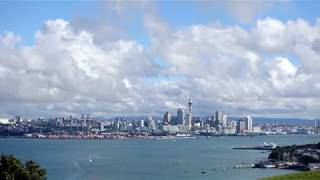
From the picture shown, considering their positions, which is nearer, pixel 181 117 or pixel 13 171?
pixel 13 171

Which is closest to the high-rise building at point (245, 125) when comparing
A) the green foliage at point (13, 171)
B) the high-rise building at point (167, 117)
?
the high-rise building at point (167, 117)

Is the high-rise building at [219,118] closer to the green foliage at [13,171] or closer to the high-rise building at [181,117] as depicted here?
the high-rise building at [181,117]

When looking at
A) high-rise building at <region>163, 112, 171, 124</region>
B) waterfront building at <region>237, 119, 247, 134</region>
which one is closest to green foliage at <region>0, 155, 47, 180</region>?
waterfront building at <region>237, 119, 247, 134</region>

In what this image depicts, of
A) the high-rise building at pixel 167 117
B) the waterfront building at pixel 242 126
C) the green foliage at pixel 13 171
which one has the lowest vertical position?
the green foliage at pixel 13 171

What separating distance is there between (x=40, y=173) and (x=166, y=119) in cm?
17000

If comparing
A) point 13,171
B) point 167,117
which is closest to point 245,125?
point 167,117

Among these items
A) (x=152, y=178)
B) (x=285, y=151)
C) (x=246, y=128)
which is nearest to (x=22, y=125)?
(x=246, y=128)

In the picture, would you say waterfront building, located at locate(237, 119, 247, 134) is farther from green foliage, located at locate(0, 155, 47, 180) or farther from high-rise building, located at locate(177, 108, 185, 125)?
green foliage, located at locate(0, 155, 47, 180)

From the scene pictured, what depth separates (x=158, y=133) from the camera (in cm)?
15825

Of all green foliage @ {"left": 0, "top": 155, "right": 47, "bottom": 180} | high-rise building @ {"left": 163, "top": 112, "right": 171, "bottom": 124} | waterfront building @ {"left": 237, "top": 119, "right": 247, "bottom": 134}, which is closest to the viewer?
green foliage @ {"left": 0, "top": 155, "right": 47, "bottom": 180}

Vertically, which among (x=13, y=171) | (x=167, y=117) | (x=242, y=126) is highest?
(x=167, y=117)

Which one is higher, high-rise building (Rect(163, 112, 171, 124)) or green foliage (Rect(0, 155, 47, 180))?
high-rise building (Rect(163, 112, 171, 124))

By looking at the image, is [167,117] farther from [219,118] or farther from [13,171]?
[13,171]

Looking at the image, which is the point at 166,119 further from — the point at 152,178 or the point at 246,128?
the point at 152,178
